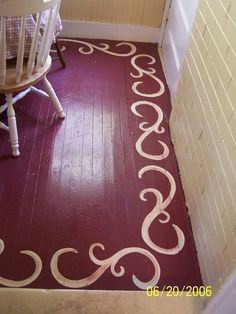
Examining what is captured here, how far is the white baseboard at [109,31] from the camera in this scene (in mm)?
2670

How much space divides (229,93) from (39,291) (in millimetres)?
1042

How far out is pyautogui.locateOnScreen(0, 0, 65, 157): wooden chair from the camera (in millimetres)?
1252

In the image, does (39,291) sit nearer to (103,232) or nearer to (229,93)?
(103,232)

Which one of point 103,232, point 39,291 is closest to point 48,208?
point 103,232

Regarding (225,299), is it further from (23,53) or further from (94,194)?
(23,53)

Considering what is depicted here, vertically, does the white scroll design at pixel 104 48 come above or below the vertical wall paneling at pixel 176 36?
below

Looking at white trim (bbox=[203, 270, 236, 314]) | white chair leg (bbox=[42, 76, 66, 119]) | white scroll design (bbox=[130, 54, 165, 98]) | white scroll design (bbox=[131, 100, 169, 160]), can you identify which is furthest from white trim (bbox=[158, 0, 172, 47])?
white trim (bbox=[203, 270, 236, 314])

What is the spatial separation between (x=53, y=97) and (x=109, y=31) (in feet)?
3.67

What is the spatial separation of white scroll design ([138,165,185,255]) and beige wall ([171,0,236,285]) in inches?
2.9

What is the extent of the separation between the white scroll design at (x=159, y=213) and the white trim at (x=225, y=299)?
41 centimetres

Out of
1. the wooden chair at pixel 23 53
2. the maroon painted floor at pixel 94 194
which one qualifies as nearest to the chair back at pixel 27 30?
the wooden chair at pixel 23 53

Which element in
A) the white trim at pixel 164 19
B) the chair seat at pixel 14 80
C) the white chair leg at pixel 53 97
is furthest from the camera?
the white trim at pixel 164 19

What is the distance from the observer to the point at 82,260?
142cm
